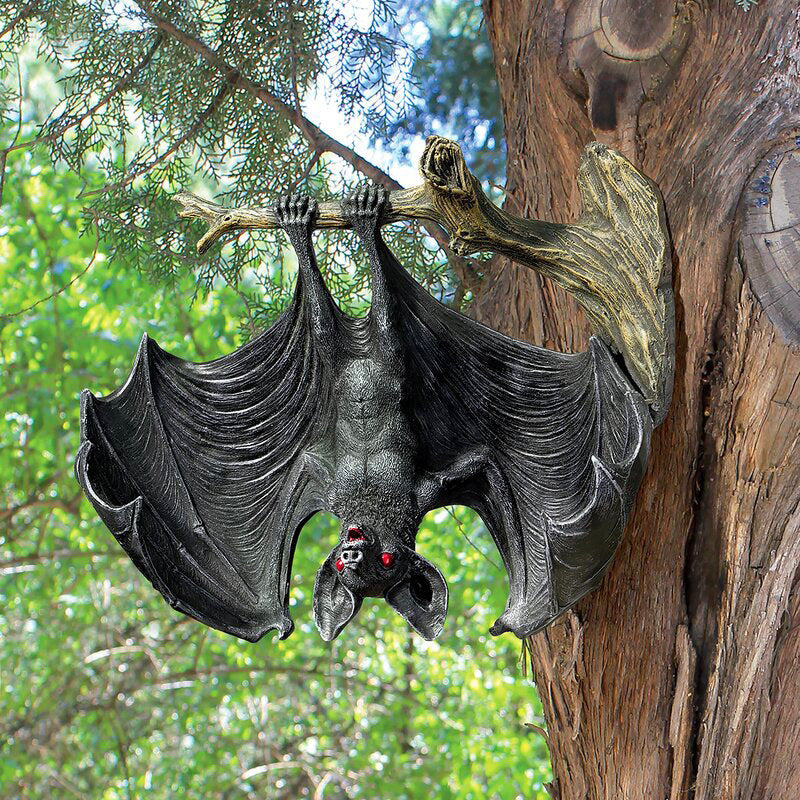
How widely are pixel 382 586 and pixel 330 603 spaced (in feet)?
0.29

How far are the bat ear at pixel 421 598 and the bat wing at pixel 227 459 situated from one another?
21 centimetres

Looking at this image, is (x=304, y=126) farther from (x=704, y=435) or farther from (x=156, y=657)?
(x=156, y=657)

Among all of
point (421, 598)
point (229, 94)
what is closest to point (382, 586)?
point (421, 598)

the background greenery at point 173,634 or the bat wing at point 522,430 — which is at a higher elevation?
the background greenery at point 173,634

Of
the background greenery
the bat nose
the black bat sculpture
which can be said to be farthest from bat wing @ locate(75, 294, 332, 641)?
the background greenery

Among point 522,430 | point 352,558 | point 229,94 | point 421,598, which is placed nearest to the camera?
point 352,558

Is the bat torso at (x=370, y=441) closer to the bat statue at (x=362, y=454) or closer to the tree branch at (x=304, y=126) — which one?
the bat statue at (x=362, y=454)

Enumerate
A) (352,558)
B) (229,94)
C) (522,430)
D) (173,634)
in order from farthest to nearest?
1. (173,634)
2. (229,94)
3. (522,430)
4. (352,558)

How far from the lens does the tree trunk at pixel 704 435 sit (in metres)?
1.49

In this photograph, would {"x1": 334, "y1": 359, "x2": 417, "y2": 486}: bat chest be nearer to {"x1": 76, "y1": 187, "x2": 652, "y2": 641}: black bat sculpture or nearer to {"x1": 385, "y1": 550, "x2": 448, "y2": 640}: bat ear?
{"x1": 76, "y1": 187, "x2": 652, "y2": 641}: black bat sculpture

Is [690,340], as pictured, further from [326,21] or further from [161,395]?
[326,21]

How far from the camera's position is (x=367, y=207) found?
4.78 ft

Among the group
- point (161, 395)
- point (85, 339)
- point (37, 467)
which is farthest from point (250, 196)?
point (37, 467)

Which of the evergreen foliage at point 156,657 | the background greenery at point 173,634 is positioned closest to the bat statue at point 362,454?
the background greenery at point 173,634
